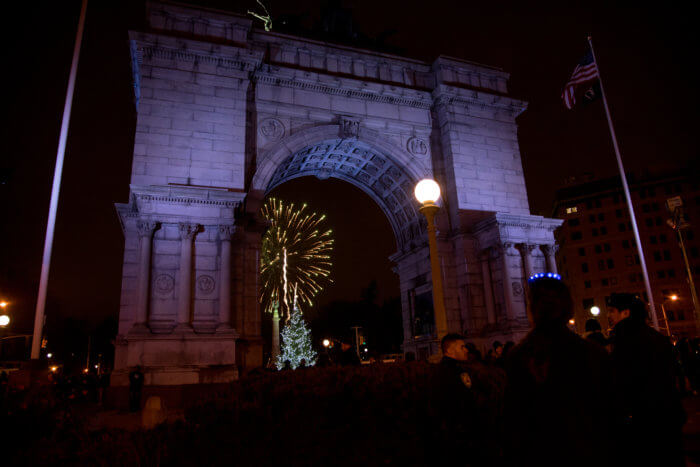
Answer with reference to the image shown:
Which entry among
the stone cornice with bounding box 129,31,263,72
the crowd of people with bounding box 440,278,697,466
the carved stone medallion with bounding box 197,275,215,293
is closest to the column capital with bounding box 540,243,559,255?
the carved stone medallion with bounding box 197,275,215,293

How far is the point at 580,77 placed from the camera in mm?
19672

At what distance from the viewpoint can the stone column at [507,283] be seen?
19.2 metres

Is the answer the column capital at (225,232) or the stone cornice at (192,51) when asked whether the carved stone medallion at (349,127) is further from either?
the column capital at (225,232)

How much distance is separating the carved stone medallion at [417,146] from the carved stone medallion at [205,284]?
1130 centimetres

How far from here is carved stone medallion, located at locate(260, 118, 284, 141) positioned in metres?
20.2

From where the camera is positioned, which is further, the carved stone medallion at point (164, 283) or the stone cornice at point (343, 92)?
the stone cornice at point (343, 92)

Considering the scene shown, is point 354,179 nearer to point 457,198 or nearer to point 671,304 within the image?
point 457,198

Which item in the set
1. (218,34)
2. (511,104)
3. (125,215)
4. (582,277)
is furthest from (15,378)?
(582,277)

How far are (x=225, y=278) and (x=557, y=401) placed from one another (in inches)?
585

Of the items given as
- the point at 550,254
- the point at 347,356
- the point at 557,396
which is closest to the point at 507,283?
the point at 550,254

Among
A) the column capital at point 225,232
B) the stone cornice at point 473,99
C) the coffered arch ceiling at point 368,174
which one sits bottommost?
the column capital at point 225,232

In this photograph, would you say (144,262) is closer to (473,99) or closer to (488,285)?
(488,285)

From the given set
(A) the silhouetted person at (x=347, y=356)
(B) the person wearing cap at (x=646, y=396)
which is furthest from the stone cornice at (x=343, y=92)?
(B) the person wearing cap at (x=646, y=396)

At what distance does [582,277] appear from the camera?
75938mm
